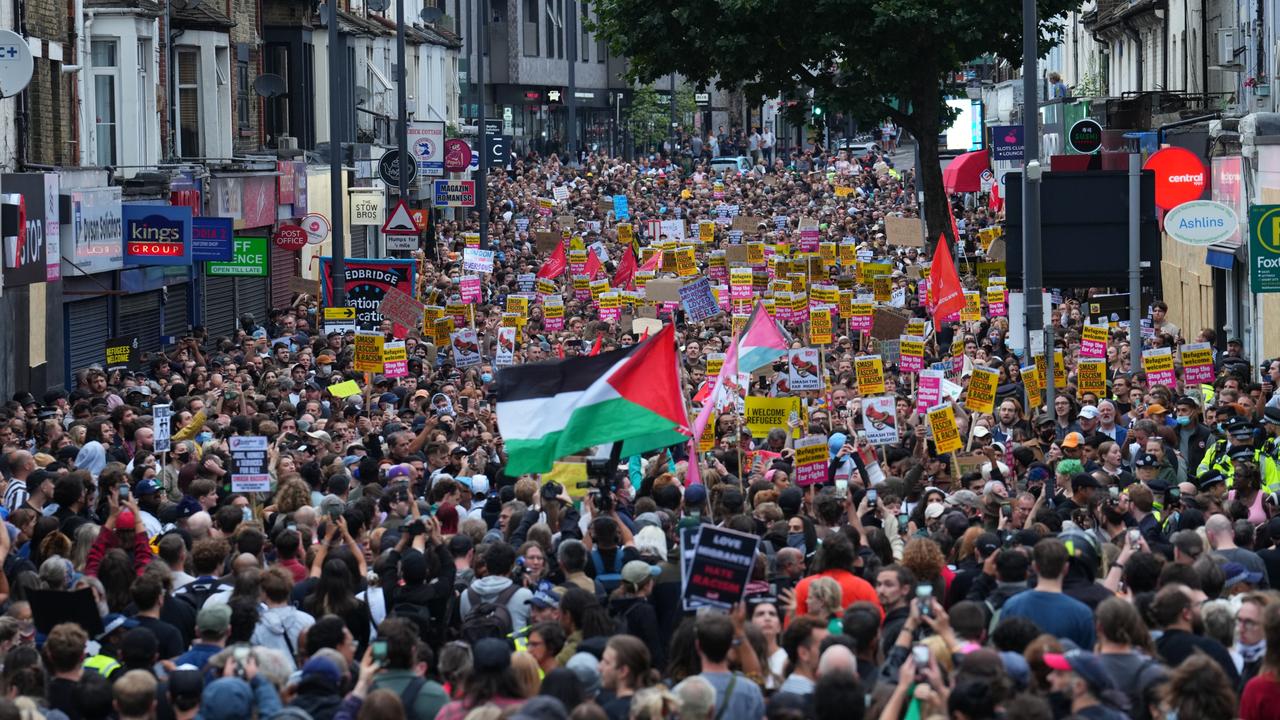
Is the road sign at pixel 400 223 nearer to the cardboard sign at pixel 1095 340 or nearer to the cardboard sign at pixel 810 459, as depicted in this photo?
the cardboard sign at pixel 1095 340

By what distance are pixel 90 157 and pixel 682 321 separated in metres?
8.88

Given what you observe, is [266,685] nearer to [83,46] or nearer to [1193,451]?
[1193,451]

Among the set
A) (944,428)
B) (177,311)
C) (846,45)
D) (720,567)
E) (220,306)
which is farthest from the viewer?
(846,45)

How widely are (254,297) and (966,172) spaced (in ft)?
56.1

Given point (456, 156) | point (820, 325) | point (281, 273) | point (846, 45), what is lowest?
point (820, 325)

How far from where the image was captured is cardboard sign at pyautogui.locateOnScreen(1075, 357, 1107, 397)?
20.2m

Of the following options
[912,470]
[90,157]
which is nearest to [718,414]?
[912,470]

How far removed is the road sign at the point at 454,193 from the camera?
4569 centimetres

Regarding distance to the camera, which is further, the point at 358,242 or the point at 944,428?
the point at 358,242

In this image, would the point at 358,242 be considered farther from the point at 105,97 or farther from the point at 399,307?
the point at 399,307

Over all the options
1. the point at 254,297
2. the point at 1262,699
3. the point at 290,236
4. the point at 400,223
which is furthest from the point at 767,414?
the point at 254,297

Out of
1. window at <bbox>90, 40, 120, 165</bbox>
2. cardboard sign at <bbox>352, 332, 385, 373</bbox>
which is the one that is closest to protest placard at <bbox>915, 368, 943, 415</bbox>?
cardboard sign at <bbox>352, 332, 385, 373</bbox>

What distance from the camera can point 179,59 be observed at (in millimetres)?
37250

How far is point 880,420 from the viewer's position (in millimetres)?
17188
